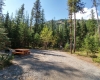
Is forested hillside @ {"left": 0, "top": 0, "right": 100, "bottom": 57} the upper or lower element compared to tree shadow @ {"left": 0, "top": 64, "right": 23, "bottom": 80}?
upper

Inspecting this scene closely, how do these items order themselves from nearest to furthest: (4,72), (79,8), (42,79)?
1. (42,79)
2. (4,72)
3. (79,8)

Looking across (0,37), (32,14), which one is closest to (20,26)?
(32,14)

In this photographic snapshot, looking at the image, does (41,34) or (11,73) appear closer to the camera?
(11,73)

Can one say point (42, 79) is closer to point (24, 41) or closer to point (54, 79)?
point (54, 79)

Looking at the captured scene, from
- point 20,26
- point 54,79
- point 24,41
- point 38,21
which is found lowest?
point 54,79

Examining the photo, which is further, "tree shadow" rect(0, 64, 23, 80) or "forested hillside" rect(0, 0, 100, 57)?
"forested hillside" rect(0, 0, 100, 57)

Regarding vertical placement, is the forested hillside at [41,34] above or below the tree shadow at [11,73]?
above

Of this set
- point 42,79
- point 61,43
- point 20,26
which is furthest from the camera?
point 61,43

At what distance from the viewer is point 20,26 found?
37.6 metres

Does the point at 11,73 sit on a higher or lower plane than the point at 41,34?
lower

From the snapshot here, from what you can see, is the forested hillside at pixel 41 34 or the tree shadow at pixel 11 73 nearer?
the tree shadow at pixel 11 73

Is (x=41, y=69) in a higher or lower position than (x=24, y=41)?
lower

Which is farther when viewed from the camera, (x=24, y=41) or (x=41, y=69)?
(x=24, y=41)

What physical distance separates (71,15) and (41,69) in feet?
60.0
